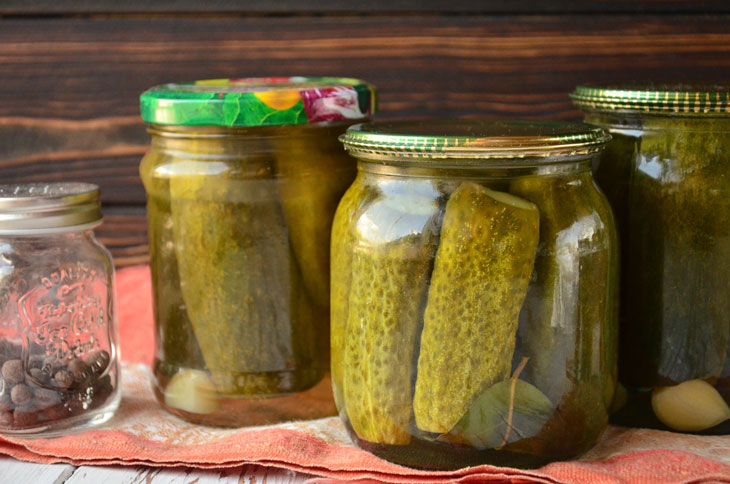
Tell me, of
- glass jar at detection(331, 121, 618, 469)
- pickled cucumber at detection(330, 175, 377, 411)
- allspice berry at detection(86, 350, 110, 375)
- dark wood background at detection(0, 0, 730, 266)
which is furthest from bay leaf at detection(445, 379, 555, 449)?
dark wood background at detection(0, 0, 730, 266)

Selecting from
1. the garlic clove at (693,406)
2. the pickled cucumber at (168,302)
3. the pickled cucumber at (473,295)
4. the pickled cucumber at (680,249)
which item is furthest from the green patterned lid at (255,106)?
the garlic clove at (693,406)

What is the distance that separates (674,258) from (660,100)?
0.16 m

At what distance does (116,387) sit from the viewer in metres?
0.95

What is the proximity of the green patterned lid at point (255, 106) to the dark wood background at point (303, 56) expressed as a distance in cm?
32

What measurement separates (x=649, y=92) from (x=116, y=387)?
0.67 meters

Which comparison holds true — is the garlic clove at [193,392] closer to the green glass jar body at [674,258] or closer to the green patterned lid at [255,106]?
the green patterned lid at [255,106]

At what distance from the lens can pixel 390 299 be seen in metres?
0.74

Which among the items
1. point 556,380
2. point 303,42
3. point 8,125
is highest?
point 303,42

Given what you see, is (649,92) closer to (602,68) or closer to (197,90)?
(602,68)

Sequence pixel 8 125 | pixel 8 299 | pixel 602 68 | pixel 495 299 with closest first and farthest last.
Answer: pixel 495 299 → pixel 8 299 → pixel 602 68 → pixel 8 125

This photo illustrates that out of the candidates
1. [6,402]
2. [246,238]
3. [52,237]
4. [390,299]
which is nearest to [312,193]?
[246,238]

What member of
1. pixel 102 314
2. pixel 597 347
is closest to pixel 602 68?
pixel 597 347

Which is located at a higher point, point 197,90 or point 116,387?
point 197,90

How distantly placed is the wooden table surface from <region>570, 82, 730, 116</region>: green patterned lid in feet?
1.57
